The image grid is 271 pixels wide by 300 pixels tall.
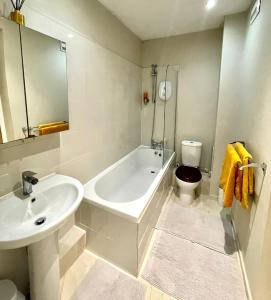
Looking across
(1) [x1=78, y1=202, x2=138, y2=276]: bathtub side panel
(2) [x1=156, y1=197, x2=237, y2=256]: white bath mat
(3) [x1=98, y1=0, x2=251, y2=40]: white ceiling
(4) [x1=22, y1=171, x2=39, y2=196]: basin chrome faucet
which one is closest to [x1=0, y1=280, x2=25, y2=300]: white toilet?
(4) [x1=22, y1=171, x2=39, y2=196]: basin chrome faucet

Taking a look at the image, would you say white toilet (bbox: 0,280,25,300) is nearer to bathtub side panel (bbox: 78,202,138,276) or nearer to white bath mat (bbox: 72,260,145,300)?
white bath mat (bbox: 72,260,145,300)

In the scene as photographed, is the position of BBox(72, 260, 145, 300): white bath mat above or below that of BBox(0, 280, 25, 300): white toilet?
below

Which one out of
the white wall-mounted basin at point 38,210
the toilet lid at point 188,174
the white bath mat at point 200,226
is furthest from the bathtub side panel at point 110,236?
the toilet lid at point 188,174

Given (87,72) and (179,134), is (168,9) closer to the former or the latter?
(87,72)

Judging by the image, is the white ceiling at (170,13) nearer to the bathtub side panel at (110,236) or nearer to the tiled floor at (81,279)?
the bathtub side panel at (110,236)

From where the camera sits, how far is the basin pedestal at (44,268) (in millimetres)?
1104

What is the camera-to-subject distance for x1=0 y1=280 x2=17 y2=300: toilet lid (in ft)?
3.45

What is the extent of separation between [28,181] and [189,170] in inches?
88.5

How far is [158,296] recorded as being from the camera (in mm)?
1382

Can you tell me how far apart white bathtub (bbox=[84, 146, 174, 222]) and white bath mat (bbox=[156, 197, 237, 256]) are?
465 millimetres

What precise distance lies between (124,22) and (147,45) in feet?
2.35

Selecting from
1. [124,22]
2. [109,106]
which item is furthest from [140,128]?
[124,22]

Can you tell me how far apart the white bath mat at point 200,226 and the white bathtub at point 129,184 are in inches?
18.3

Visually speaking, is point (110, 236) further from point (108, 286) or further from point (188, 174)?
point (188, 174)
